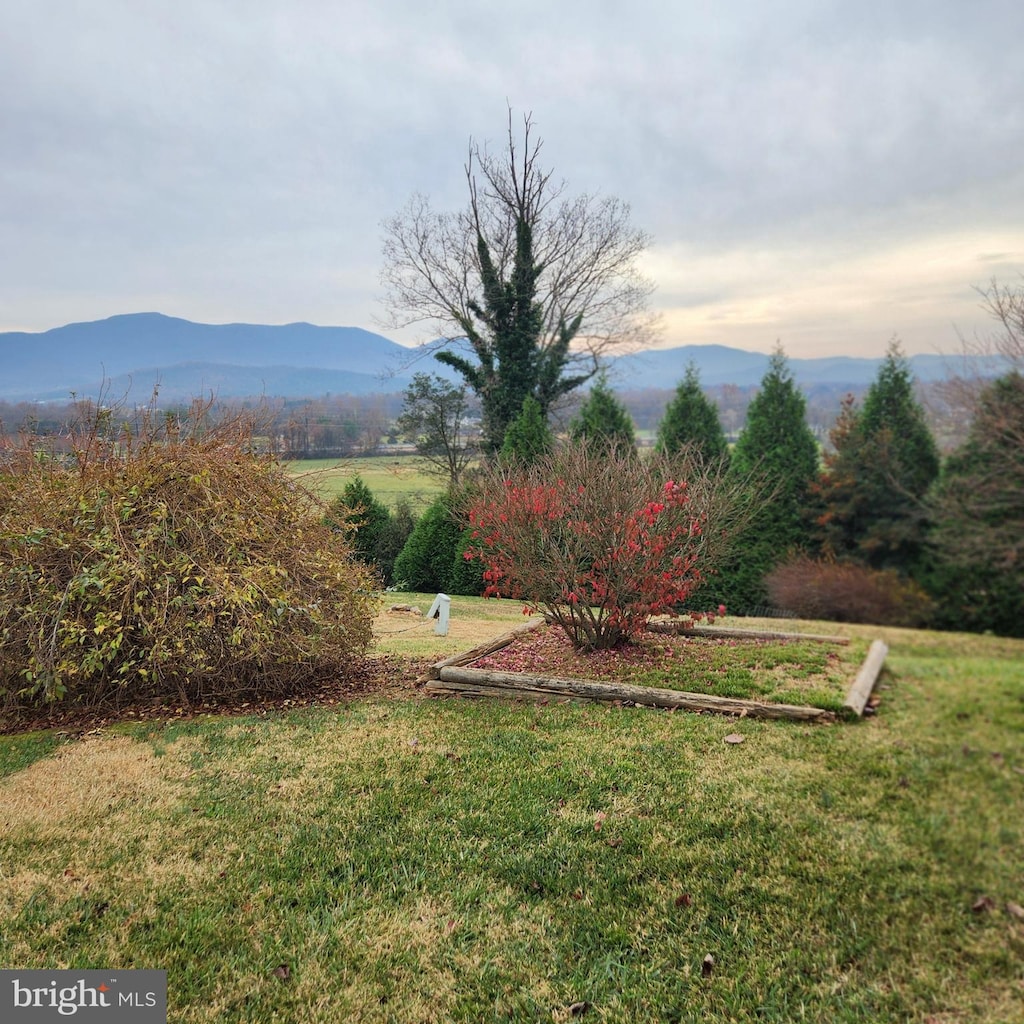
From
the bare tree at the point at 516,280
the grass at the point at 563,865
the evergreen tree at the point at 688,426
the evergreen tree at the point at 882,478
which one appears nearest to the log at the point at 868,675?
the grass at the point at 563,865

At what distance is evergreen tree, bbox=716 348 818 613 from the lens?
65.8 inches

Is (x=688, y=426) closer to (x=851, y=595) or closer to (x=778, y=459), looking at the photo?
(x=778, y=459)

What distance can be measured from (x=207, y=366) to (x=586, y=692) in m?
7.29

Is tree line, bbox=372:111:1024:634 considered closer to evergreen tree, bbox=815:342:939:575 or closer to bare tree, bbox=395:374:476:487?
evergreen tree, bbox=815:342:939:575

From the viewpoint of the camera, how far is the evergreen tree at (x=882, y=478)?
1013 millimetres

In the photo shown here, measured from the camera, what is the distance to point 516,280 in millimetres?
19953

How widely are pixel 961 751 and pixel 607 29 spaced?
2.17 m

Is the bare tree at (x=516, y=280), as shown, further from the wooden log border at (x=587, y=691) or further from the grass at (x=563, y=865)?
the grass at (x=563, y=865)

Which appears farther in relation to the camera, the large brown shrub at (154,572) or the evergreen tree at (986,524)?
the large brown shrub at (154,572)

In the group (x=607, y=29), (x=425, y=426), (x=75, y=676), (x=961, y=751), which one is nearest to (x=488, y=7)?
(x=607, y=29)

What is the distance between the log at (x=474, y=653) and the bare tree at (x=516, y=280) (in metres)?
12.6

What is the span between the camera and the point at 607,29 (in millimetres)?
1938

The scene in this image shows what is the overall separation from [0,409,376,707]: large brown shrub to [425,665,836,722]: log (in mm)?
1345
